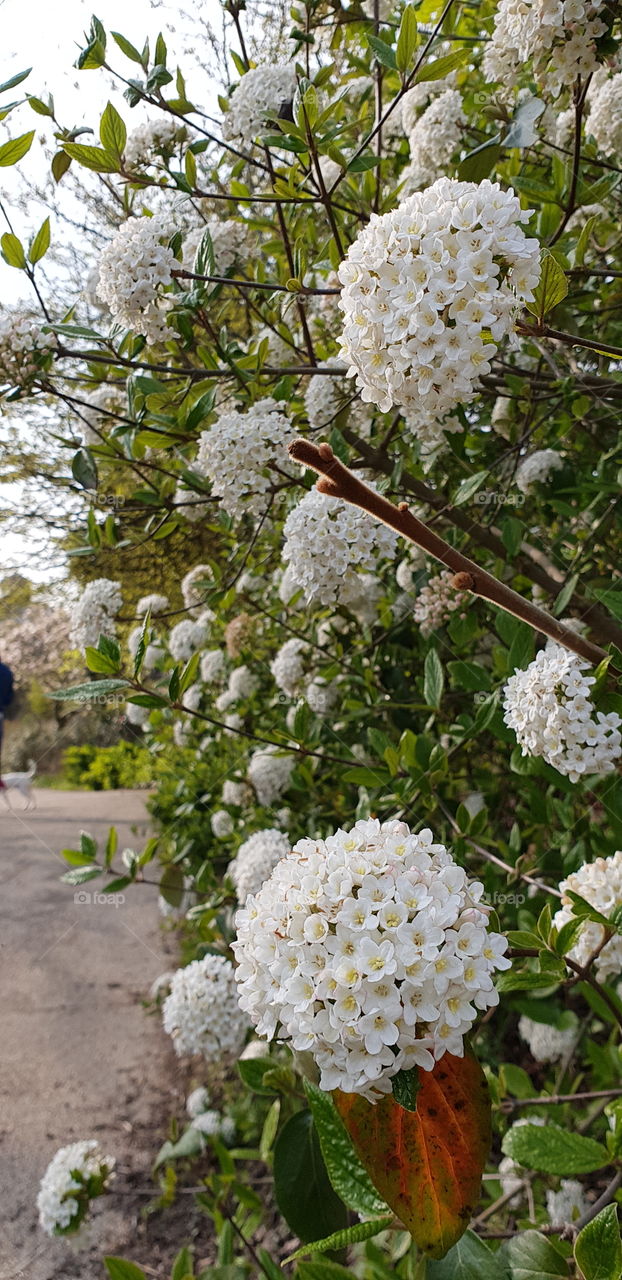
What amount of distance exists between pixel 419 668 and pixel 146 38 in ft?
5.12

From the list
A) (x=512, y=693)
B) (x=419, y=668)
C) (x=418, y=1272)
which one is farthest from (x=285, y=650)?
(x=418, y=1272)

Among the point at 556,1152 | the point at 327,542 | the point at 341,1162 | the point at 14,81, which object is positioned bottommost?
the point at 556,1152

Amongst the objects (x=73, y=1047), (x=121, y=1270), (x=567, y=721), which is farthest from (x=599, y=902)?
(x=73, y=1047)

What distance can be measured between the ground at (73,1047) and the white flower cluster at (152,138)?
8.37ft

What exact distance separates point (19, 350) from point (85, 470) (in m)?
0.25

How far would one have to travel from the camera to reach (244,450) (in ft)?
4.71

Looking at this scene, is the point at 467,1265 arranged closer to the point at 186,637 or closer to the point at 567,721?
the point at 567,721

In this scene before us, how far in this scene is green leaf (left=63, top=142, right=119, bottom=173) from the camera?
1352mm

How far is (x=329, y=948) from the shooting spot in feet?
2.09

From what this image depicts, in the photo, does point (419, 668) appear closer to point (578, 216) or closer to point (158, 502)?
point (158, 502)

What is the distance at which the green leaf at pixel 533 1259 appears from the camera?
2.77ft

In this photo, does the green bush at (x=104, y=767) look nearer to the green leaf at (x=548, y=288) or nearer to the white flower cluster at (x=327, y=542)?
the white flower cluster at (x=327, y=542)

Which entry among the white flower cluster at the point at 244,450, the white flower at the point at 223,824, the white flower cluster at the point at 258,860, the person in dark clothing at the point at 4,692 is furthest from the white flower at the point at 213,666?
the white flower cluster at the point at 244,450

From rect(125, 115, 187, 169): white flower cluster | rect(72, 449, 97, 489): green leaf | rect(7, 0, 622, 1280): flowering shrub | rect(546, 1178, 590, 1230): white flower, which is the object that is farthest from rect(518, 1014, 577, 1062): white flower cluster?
rect(125, 115, 187, 169): white flower cluster
